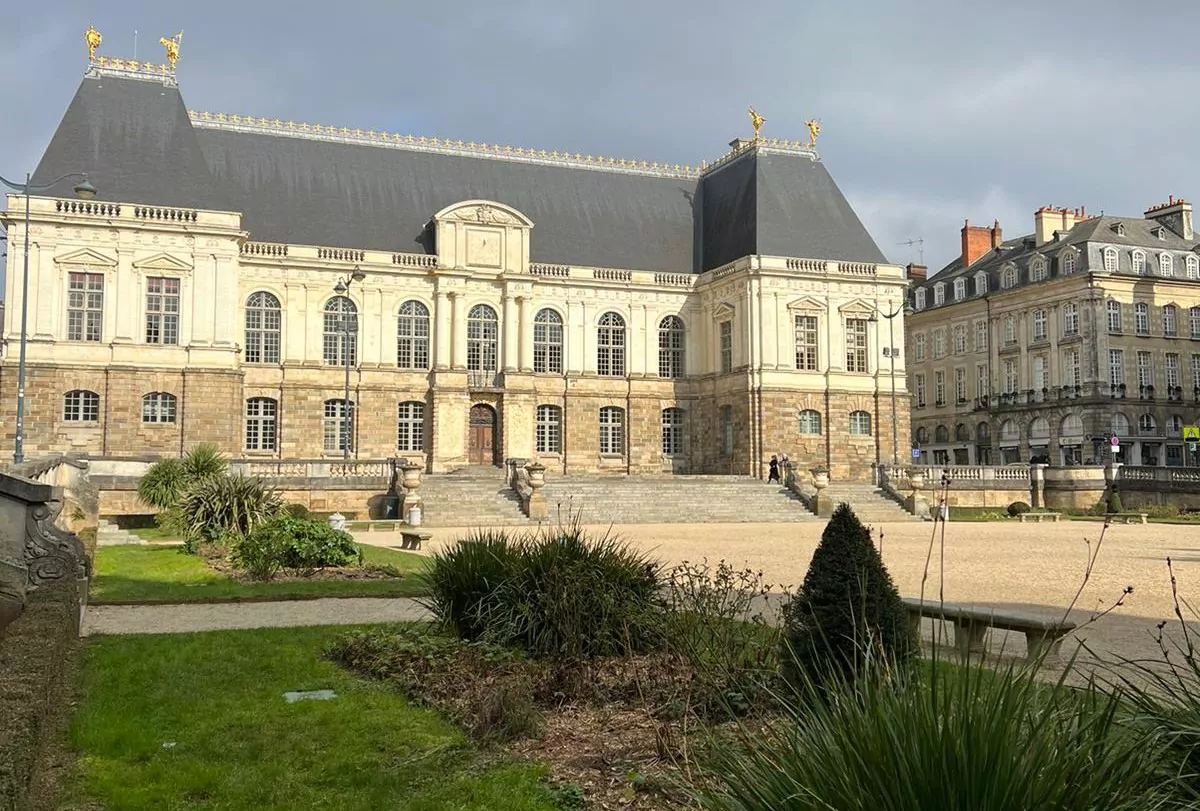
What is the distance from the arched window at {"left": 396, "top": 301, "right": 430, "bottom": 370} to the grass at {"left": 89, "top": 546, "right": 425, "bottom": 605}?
2347cm

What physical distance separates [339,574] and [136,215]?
24442 mm

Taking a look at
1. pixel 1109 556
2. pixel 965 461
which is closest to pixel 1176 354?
pixel 965 461

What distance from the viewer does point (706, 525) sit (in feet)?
94.8

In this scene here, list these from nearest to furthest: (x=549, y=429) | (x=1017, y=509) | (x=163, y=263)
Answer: (x=1017, y=509) → (x=163, y=263) → (x=549, y=429)

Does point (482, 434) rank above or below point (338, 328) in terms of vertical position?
below

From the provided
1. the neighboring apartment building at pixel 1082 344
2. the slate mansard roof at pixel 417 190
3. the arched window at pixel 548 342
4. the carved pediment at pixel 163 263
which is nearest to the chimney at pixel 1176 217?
the neighboring apartment building at pixel 1082 344

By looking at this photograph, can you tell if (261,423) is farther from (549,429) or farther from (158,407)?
(549,429)

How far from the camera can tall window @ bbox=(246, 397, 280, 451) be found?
37656 millimetres

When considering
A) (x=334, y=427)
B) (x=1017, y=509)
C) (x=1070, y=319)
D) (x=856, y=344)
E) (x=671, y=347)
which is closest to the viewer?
(x=1017, y=509)

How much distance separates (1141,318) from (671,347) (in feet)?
78.8

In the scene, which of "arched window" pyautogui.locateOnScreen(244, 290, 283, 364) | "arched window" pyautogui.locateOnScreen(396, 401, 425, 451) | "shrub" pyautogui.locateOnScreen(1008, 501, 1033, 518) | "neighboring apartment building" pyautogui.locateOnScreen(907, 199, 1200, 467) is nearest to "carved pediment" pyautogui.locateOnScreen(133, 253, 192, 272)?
"arched window" pyautogui.locateOnScreen(244, 290, 283, 364)

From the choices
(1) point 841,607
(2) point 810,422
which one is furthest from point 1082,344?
(1) point 841,607

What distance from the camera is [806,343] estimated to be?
41.3 meters

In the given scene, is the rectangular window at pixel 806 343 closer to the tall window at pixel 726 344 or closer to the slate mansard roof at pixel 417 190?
the tall window at pixel 726 344
